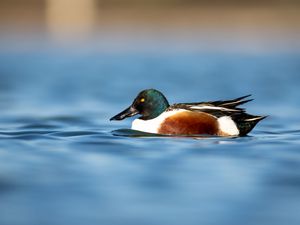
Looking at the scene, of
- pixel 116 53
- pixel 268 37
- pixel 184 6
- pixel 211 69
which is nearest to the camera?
pixel 211 69

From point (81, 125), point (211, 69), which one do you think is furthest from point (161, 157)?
point (211, 69)

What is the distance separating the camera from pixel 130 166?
6543 millimetres

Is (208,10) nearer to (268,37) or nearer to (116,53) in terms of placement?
(268,37)

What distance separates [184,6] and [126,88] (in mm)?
21619

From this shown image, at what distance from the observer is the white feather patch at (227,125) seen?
8109mm

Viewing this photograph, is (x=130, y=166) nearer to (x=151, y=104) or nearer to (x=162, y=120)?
(x=162, y=120)

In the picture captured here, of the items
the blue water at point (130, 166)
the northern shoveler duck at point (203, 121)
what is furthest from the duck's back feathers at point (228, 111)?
the blue water at point (130, 166)

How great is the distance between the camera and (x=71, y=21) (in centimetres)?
3297

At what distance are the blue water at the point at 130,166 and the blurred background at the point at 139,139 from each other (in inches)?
0.5

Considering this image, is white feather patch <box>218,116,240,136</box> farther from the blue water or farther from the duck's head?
the duck's head

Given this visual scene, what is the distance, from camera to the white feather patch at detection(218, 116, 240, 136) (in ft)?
26.6

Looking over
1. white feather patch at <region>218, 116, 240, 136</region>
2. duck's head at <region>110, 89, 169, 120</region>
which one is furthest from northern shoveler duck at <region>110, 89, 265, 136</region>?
duck's head at <region>110, 89, 169, 120</region>

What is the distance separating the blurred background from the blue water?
0.01 meters

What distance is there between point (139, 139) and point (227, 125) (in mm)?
807
